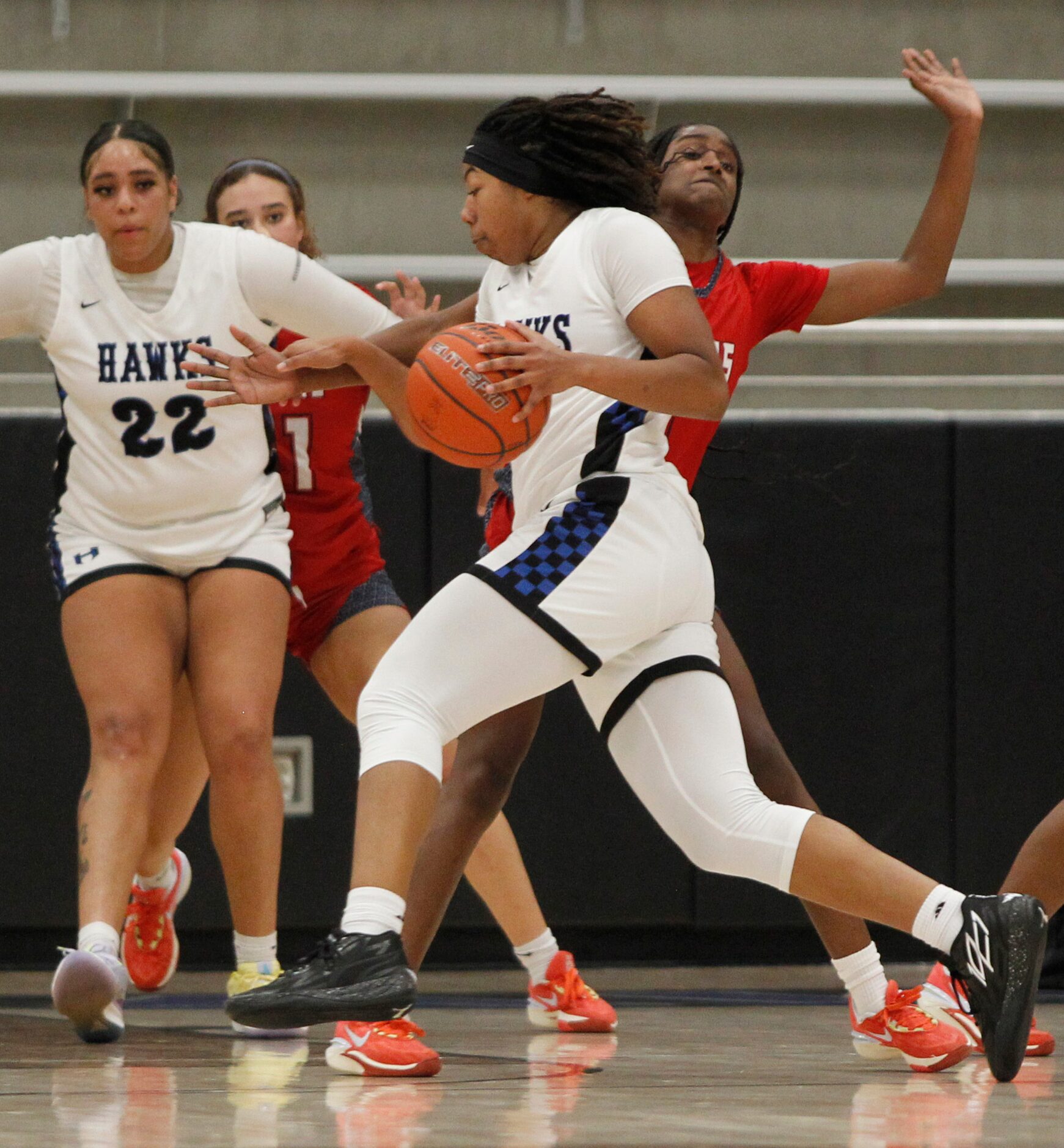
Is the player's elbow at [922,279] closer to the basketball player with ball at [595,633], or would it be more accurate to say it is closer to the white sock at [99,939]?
the basketball player with ball at [595,633]

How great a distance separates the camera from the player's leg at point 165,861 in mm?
3805

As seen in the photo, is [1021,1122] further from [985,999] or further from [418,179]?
[418,179]

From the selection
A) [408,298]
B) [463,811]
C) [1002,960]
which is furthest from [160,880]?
[1002,960]

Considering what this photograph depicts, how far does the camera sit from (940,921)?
100 inches

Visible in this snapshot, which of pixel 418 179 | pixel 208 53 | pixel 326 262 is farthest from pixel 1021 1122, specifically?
pixel 208 53

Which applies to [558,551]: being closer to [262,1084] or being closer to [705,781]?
[705,781]

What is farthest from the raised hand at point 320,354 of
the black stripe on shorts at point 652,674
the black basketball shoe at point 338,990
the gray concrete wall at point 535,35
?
A: the gray concrete wall at point 535,35

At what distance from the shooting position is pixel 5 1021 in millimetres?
3660

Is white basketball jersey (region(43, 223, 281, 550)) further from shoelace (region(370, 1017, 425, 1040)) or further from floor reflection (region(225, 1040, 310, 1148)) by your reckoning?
shoelace (region(370, 1017, 425, 1040))

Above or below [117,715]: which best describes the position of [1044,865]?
below

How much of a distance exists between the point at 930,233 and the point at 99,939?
1.96 metres

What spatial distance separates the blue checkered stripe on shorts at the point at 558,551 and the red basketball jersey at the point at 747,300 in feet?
2.12

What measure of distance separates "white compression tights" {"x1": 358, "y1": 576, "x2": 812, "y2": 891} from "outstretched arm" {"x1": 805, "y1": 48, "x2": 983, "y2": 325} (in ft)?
3.40

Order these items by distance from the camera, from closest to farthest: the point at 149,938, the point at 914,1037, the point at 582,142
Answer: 1. the point at 582,142
2. the point at 914,1037
3. the point at 149,938
